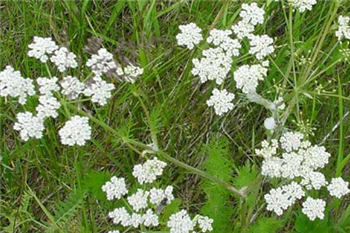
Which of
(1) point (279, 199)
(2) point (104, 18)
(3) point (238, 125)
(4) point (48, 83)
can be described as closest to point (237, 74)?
(1) point (279, 199)

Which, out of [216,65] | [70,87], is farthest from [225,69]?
[70,87]

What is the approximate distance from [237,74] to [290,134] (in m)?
0.28

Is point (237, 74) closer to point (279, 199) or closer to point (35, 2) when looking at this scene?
point (279, 199)

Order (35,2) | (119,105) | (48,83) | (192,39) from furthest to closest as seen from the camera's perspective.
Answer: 1. (35,2)
2. (119,105)
3. (192,39)
4. (48,83)

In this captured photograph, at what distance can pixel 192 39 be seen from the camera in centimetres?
185

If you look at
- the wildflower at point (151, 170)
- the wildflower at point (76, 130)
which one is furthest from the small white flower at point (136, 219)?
the wildflower at point (76, 130)

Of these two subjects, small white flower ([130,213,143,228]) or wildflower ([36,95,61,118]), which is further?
small white flower ([130,213,143,228])

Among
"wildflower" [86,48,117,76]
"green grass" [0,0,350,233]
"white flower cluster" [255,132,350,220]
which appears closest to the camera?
"wildflower" [86,48,117,76]

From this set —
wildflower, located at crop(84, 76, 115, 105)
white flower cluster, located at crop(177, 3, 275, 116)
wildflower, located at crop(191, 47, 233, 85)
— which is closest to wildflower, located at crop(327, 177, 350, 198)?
white flower cluster, located at crop(177, 3, 275, 116)

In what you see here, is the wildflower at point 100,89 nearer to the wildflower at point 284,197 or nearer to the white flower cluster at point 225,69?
the white flower cluster at point 225,69

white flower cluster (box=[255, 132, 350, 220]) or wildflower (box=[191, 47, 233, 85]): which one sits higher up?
wildflower (box=[191, 47, 233, 85])

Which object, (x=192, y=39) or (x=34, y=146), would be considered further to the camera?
(x=34, y=146)

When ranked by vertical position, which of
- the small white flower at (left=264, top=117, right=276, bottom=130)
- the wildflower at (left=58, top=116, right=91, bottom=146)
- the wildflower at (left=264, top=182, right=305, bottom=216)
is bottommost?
the wildflower at (left=264, top=182, right=305, bottom=216)

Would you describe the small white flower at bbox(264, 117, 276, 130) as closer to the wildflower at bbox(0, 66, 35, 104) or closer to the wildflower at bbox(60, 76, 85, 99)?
the wildflower at bbox(60, 76, 85, 99)
